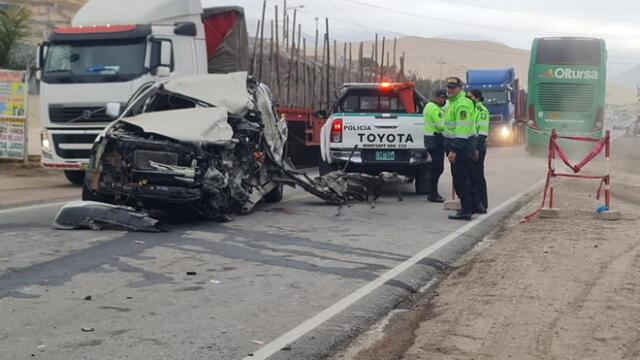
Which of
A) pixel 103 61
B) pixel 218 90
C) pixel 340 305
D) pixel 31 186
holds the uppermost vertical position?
pixel 103 61

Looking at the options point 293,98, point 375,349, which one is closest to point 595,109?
point 293,98

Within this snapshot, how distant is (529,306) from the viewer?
711 cm

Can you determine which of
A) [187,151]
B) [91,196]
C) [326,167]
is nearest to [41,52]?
[326,167]

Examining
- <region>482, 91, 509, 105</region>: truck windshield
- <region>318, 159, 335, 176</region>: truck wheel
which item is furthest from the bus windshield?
<region>318, 159, 335, 176</region>: truck wheel

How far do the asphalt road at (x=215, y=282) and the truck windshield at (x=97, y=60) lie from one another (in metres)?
3.75

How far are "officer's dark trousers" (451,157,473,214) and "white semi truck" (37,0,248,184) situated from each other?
5.90 m

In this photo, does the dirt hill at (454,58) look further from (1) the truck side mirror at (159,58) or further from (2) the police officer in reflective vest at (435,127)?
(2) the police officer in reflective vest at (435,127)

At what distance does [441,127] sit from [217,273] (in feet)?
21.8

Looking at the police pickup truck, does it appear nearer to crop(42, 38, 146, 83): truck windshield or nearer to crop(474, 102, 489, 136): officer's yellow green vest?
crop(474, 102, 489, 136): officer's yellow green vest

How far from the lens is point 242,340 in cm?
612

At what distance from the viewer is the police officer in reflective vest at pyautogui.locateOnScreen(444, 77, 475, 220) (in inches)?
512

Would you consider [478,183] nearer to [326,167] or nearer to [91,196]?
[326,167]

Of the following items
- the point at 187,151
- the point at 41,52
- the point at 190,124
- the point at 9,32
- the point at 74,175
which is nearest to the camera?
the point at 187,151

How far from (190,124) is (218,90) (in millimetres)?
1343
